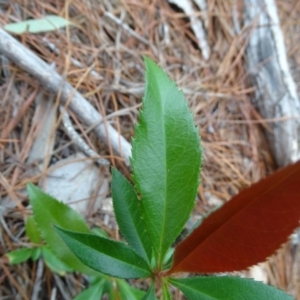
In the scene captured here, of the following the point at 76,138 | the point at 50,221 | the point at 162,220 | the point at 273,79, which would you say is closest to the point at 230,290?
the point at 162,220

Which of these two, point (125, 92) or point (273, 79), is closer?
point (125, 92)

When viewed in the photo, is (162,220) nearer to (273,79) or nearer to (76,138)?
(76,138)

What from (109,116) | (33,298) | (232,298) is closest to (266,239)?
(232,298)

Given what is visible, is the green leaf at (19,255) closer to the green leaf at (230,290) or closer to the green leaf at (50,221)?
the green leaf at (50,221)

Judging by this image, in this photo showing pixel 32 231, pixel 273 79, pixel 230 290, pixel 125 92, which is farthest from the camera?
pixel 273 79

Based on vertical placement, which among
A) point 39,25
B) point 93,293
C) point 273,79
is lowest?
point 93,293

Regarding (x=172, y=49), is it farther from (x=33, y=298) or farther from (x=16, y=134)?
(x=33, y=298)

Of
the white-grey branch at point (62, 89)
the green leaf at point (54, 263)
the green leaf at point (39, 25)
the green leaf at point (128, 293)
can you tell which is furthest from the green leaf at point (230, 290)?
the green leaf at point (39, 25)
